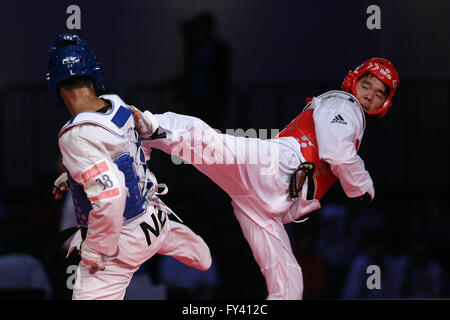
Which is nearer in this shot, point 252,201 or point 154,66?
point 252,201

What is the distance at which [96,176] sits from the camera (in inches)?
108

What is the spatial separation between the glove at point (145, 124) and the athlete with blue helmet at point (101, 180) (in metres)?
0.07

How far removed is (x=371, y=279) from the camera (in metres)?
4.11

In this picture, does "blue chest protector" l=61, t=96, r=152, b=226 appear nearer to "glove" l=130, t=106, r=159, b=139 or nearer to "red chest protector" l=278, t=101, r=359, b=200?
"glove" l=130, t=106, r=159, b=139

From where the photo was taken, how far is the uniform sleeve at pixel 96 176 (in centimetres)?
275

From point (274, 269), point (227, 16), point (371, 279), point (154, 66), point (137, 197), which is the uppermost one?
point (227, 16)

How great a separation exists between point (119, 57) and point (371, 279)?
230 cm

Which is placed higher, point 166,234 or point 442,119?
point 442,119

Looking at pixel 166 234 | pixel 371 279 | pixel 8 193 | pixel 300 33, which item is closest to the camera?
pixel 166 234

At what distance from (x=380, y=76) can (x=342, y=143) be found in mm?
484

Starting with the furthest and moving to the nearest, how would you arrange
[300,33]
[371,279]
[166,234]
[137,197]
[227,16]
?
1. [227,16]
2. [300,33]
3. [371,279]
4. [166,234]
5. [137,197]

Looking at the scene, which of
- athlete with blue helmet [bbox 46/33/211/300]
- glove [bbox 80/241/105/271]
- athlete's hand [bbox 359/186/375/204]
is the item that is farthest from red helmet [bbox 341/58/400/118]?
glove [bbox 80/241/105/271]
